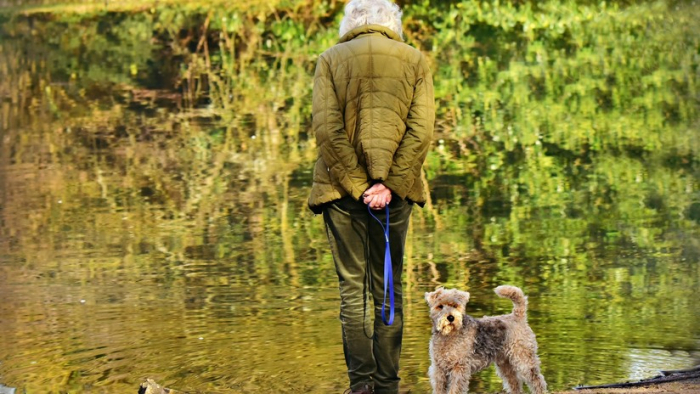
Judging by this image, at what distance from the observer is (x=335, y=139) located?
593 centimetres

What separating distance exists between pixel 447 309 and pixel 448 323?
63 mm

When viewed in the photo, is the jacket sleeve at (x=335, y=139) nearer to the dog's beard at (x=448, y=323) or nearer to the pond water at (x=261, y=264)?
the dog's beard at (x=448, y=323)

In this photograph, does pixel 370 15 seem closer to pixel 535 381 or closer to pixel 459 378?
pixel 459 378

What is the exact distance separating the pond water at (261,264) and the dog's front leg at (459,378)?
70 cm

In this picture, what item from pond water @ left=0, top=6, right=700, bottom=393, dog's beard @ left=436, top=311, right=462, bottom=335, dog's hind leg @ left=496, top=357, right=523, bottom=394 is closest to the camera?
dog's beard @ left=436, top=311, right=462, bottom=335

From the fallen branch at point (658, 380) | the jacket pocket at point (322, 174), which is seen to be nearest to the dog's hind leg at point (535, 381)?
the fallen branch at point (658, 380)

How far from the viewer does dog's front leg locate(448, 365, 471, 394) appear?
600 cm

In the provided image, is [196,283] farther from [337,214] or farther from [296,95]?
[296,95]

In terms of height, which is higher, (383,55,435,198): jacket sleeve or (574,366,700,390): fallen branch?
(383,55,435,198): jacket sleeve

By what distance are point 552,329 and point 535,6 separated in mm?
16297

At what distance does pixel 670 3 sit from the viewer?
23719 millimetres

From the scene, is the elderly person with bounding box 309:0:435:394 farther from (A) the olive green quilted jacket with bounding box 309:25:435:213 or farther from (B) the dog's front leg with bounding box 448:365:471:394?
(B) the dog's front leg with bounding box 448:365:471:394

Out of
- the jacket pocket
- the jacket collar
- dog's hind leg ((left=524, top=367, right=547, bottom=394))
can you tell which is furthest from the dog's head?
the jacket collar

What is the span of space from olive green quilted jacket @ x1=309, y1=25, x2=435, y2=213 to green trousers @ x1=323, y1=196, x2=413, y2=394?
0.44 ft
